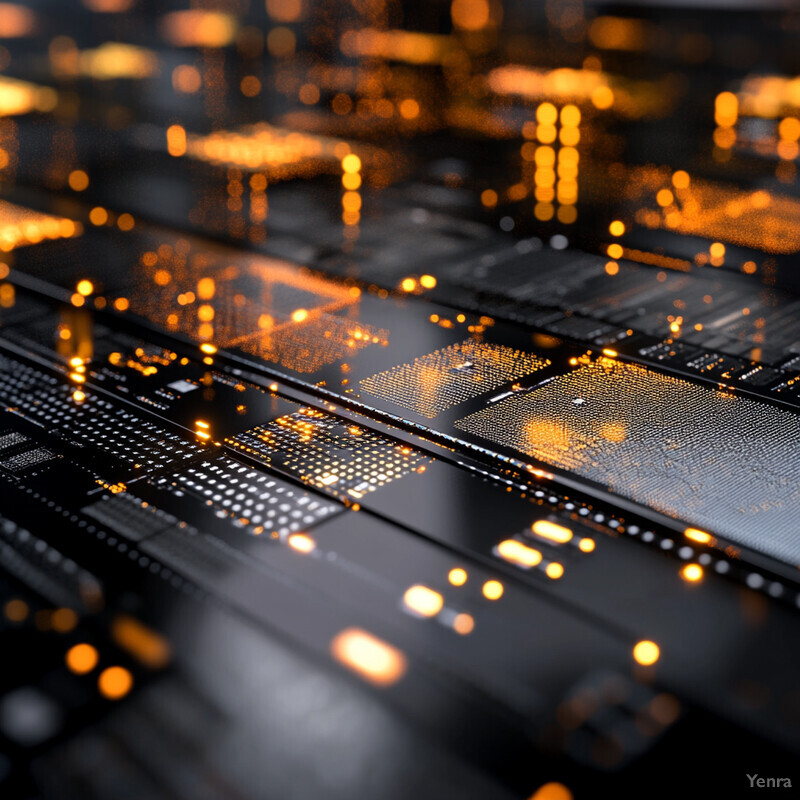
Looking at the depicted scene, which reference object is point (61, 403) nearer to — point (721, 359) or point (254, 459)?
point (254, 459)

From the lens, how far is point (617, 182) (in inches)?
181

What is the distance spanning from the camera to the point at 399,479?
78.7 inches

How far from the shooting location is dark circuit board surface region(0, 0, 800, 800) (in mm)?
1336

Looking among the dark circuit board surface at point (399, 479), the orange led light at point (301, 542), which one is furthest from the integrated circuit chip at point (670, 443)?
the orange led light at point (301, 542)

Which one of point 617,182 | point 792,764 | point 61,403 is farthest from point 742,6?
point 792,764

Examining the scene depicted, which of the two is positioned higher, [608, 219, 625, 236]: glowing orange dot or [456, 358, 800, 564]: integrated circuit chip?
[608, 219, 625, 236]: glowing orange dot

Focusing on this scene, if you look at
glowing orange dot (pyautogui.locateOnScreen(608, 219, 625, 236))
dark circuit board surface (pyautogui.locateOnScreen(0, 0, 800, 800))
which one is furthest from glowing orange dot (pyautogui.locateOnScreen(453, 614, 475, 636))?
glowing orange dot (pyautogui.locateOnScreen(608, 219, 625, 236))

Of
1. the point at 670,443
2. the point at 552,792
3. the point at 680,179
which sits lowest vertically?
the point at 552,792

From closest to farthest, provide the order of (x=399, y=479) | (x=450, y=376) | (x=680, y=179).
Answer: (x=399, y=479), (x=450, y=376), (x=680, y=179)

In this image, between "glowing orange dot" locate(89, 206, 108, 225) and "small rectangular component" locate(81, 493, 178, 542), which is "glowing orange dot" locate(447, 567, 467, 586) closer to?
"small rectangular component" locate(81, 493, 178, 542)

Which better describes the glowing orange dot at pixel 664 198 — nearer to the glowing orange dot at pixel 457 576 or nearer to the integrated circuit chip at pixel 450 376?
the integrated circuit chip at pixel 450 376

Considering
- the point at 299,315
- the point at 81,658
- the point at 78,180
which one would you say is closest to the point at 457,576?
the point at 81,658

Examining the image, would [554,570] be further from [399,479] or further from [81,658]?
[81,658]

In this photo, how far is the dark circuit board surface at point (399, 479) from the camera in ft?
4.38
